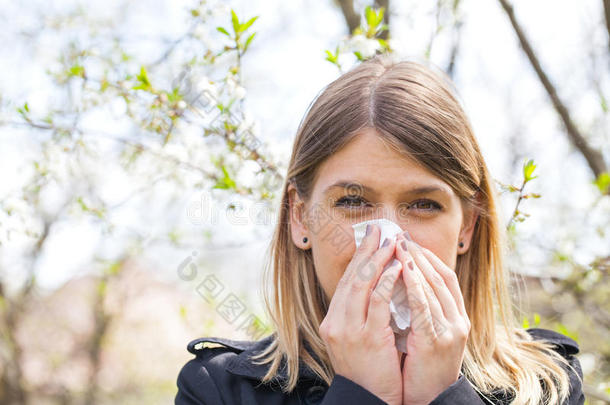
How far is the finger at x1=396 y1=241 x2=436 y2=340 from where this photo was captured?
5.03ft

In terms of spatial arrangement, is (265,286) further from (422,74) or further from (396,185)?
(422,74)

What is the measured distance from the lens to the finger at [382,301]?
1.55 m

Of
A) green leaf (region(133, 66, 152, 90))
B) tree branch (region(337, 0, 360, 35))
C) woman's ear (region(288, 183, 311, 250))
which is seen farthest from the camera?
tree branch (region(337, 0, 360, 35))

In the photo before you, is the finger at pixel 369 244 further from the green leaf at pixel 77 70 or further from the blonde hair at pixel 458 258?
the green leaf at pixel 77 70

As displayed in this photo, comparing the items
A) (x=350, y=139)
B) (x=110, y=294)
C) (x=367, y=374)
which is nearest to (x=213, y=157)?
(x=350, y=139)

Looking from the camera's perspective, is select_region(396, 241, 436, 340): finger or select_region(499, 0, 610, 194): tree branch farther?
select_region(499, 0, 610, 194): tree branch

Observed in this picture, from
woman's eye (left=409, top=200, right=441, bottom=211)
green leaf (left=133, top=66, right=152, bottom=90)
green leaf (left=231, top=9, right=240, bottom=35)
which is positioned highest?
green leaf (left=231, top=9, right=240, bottom=35)

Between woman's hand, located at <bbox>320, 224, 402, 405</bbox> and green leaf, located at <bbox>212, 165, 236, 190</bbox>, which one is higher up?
green leaf, located at <bbox>212, 165, 236, 190</bbox>

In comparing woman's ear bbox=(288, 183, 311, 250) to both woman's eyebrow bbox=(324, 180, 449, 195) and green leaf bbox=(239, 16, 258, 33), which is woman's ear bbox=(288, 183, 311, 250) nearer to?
woman's eyebrow bbox=(324, 180, 449, 195)

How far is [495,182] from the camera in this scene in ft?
7.17

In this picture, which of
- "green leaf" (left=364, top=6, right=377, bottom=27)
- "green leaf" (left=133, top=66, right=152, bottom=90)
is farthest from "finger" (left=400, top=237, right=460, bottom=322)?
"green leaf" (left=133, top=66, right=152, bottom=90)

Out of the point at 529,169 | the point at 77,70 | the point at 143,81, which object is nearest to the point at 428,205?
the point at 529,169
